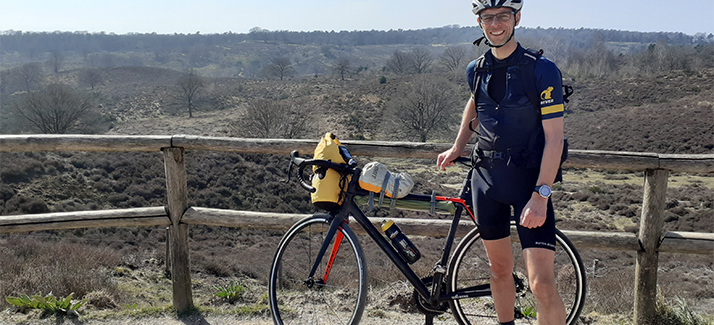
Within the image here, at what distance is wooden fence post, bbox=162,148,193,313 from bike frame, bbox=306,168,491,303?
1228mm

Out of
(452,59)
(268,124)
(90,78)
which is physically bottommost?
(268,124)

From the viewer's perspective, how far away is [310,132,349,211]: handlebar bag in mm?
2611

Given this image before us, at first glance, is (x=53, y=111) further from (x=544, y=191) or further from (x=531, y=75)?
(x=544, y=191)

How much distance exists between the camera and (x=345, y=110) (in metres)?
57.1

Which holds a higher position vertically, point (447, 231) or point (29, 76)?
point (29, 76)

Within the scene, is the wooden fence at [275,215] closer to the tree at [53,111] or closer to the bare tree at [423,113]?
the tree at [53,111]

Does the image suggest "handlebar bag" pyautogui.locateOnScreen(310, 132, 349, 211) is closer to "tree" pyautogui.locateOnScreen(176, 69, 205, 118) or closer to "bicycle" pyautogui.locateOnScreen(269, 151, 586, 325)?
"bicycle" pyautogui.locateOnScreen(269, 151, 586, 325)

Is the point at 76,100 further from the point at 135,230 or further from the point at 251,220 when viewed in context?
the point at 251,220

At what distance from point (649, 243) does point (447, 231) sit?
1248mm

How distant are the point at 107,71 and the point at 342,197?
101959mm

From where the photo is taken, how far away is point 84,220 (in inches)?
139

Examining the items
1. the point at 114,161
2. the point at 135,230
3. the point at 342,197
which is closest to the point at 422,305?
the point at 342,197

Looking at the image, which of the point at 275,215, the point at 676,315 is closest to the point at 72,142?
the point at 275,215

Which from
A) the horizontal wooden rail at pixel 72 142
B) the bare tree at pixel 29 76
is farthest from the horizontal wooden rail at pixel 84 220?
the bare tree at pixel 29 76
